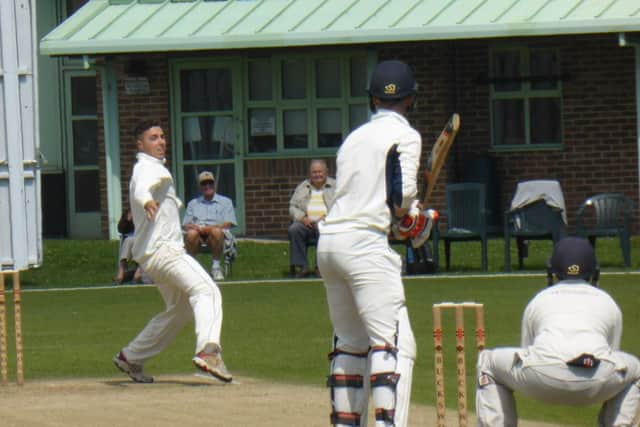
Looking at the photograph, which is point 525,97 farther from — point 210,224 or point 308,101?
point 210,224

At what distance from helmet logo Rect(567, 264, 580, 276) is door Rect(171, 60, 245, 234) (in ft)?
57.6

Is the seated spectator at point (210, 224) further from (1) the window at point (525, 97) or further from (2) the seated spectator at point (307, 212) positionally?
(1) the window at point (525, 97)

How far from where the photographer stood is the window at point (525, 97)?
24.7 meters

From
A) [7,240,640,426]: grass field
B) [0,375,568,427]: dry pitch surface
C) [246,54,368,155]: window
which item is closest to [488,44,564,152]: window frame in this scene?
[246,54,368,155]: window

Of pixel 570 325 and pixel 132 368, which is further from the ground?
pixel 570 325

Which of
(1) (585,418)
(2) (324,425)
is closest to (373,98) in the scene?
(2) (324,425)

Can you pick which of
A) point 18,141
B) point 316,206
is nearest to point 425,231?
point 316,206

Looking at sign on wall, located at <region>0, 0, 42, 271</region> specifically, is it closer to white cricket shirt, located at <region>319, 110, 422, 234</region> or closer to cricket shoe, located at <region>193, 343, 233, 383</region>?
cricket shoe, located at <region>193, 343, 233, 383</region>

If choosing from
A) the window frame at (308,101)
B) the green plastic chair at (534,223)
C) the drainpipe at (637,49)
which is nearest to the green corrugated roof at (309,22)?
the drainpipe at (637,49)

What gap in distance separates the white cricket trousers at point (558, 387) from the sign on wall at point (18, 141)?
13.6 meters

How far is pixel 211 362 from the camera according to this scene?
1112 cm

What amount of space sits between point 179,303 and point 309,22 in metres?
12.5

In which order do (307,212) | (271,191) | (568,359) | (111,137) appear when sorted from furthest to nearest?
1. (111,137)
2. (271,191)
3. (307,212)
4. (568,359)

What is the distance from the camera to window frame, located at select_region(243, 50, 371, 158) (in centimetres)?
2522
